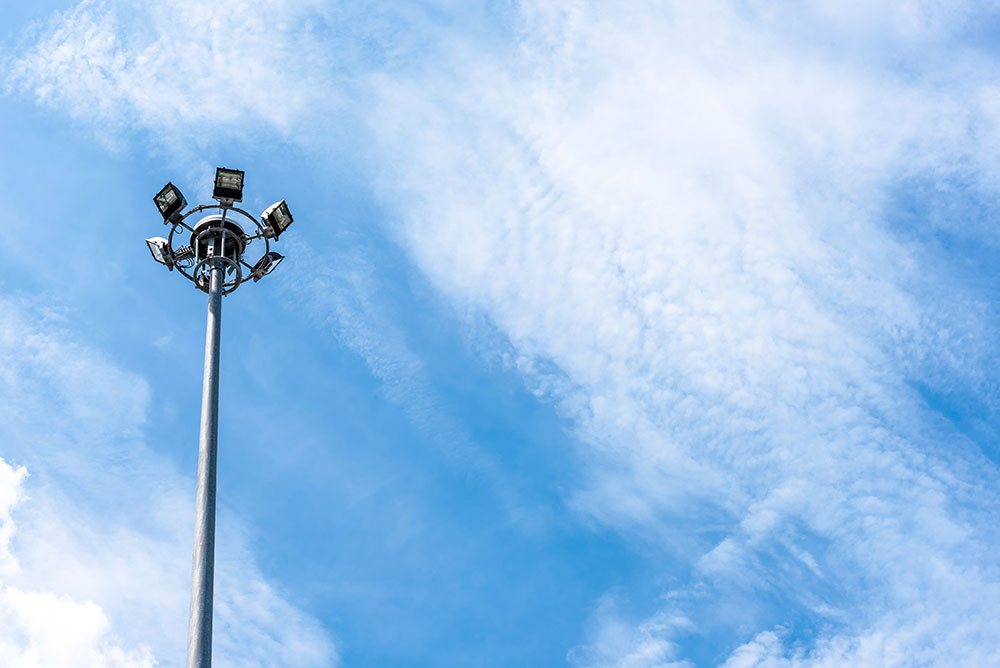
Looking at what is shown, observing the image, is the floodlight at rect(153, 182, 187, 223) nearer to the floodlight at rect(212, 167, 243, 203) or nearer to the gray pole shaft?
the floodlight at rect(212, 167, 243, 203)

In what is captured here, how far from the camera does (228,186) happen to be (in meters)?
22.2

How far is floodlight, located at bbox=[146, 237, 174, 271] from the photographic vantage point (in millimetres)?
22281

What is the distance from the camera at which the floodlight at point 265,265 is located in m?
22.8

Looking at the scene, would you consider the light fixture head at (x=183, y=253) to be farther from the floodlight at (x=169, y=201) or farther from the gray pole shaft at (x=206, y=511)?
the gray pole shaft at (x=206, y=511)

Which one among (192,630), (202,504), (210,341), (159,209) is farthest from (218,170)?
(192,630)

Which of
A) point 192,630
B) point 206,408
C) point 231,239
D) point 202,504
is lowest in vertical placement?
point 192,630

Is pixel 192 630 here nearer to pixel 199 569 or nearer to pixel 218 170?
pixel 199 569

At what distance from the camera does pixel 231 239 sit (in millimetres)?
22047

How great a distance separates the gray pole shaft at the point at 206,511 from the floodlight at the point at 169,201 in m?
2.64

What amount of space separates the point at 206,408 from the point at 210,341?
5.39 ft

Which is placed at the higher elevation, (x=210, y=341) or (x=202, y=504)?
(x=210, y=341)

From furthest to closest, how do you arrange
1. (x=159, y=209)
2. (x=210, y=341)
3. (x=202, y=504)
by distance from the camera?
(x=159, y=209), (x=210, y=341), (x=202, y=504)

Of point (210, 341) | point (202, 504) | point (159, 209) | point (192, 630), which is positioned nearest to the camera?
point (192, 630)

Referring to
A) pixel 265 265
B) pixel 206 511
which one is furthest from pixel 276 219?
pixel 206 511
